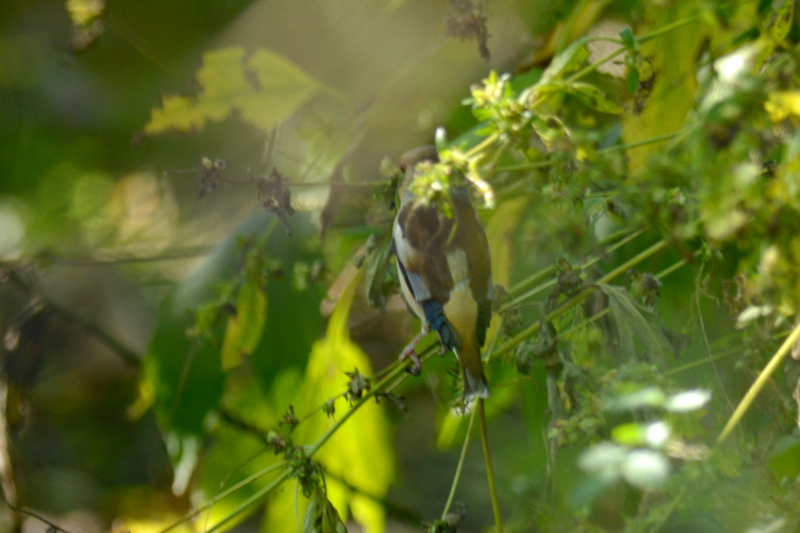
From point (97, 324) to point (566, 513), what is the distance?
3.84 feet

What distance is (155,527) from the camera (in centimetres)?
113

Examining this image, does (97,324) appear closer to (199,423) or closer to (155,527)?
(155,527)

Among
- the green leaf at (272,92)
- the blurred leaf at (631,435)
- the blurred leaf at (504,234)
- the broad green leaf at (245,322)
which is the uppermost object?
the green leaf at (272,92)

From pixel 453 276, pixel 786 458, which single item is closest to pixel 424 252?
pixel 453 276

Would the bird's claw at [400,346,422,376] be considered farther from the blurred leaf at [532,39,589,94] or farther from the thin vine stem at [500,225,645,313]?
the blurred leaf at [532,39,589,94]

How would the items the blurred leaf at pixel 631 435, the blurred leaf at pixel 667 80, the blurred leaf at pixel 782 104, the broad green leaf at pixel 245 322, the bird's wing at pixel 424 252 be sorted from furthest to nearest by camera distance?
the broad green leaf at pixel 245 322 < the blurred leaf at pixel 667 80 < the bird's wing at pixel 424 252 < the blurred leaf at pixel 631 435 < the blurred leaf at pixel 782 104

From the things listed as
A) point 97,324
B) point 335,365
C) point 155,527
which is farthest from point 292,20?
point 155,527

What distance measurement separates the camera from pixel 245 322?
0.94 metres

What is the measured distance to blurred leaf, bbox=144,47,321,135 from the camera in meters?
1.07

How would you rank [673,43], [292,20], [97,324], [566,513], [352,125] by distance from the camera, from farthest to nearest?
[97,324], [292,20], [352,125], [673,43], [566,513]

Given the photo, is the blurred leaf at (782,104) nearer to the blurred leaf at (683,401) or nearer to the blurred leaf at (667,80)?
the blurred leaf at (683,401)

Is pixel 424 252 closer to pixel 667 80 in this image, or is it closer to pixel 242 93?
pixel 667 80

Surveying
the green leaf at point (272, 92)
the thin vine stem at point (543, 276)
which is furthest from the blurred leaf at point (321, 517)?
the green leaf at point (272, 92)

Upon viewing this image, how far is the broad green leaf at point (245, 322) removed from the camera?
93 centimetres
